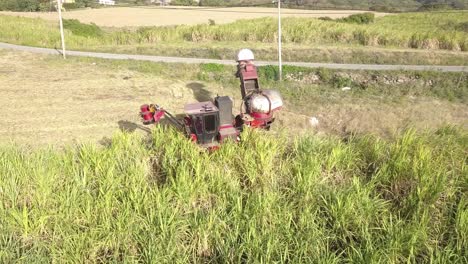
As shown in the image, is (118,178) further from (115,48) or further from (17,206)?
(115,48)

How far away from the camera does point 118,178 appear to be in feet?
18.6

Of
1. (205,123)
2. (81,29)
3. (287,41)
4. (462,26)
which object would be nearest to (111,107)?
(205,123)

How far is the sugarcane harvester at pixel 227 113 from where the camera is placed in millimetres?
7098

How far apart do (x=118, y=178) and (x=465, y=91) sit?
1478cm

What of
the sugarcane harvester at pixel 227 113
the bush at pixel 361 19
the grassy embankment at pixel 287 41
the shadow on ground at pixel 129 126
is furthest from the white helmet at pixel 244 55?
the bush at pixel 361 19

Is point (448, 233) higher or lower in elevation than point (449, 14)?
lower

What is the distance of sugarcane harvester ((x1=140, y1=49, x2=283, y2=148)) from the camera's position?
23.3 feet

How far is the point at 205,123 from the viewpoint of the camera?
7.05 meters

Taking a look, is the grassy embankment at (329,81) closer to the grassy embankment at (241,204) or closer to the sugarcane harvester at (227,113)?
the sugarcane harvester at (227,113)

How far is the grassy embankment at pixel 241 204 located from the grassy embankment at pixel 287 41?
48.7 feet

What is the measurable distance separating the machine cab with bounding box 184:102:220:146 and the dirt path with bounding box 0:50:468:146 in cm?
305

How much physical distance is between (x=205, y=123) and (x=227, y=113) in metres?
0.50

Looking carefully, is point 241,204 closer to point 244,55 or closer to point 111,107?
point 244,55

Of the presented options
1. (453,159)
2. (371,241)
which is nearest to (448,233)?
(371,241)
